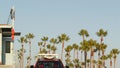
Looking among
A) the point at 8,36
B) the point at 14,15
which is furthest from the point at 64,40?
the point at 14,15

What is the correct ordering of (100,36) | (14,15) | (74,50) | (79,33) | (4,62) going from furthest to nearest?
1. (74,50)
2. (79,33)
3. (100,36)
4. (4,62)
5. (14,15)

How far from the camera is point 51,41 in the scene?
11550 cm

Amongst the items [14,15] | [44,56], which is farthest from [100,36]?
[44,56]

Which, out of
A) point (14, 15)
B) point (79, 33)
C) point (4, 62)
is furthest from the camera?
point (79, 33)

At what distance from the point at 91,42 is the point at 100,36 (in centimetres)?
298

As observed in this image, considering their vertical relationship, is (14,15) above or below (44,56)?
above

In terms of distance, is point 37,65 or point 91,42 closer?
point 37,65

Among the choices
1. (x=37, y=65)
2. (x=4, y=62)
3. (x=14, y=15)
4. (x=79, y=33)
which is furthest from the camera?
(x=79, y=33)

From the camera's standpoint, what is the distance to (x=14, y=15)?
3058 cm

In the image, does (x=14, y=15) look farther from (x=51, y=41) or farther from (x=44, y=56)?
(x=51, y=41)

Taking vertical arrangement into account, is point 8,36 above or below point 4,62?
above

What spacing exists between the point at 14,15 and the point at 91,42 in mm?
66404

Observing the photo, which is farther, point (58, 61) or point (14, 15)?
point (14, 15)

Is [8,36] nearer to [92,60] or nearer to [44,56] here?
[44,56]
